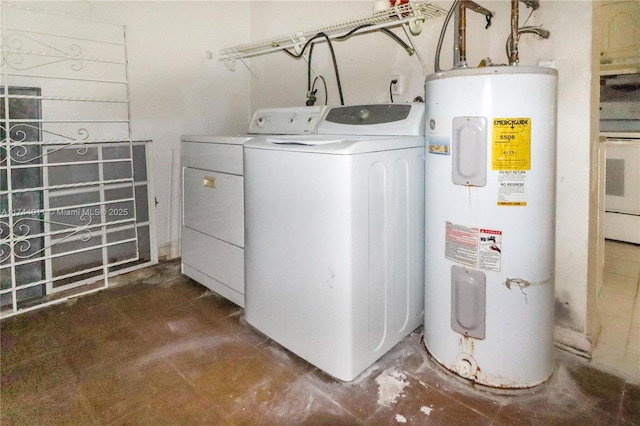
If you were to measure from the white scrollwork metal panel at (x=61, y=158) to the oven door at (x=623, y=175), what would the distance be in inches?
143

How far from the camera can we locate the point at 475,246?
1.42 m

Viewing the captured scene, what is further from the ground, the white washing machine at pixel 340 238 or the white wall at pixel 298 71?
the white wall at pixel 298 71

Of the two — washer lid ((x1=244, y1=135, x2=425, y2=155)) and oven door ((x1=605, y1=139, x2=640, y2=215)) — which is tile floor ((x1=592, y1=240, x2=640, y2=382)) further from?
washer lid ((x1=244, y1=135, x2=425, y2=155))

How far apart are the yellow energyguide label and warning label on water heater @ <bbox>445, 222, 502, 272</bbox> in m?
0.24

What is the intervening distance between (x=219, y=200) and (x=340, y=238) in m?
0.89

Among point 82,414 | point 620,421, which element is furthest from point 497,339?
point 82,414

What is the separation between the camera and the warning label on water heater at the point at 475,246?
4.57 ft

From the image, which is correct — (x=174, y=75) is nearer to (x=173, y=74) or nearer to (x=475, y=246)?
(x=173, y=74)

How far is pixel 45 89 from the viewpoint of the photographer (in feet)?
7.17

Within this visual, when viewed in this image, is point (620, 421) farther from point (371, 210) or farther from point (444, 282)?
point (371, 210)

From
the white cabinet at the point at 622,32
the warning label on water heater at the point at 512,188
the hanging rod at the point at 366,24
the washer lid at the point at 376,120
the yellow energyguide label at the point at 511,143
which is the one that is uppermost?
the white cabinet at the point at 622,32

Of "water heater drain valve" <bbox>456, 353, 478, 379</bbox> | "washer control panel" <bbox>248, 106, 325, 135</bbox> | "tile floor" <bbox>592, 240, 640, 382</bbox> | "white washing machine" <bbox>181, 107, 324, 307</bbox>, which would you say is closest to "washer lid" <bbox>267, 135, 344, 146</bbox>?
"white washing machine" <bbox>181, 107, 324, 307</bbox>

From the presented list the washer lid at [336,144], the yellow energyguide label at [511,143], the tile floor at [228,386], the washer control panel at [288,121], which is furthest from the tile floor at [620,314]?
the washer control panel at [288,121]

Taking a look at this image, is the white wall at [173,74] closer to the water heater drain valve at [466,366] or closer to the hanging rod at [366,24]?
the hanging rod at [366,24]
